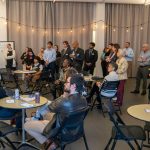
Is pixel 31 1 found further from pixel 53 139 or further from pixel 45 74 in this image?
pixel 53 139

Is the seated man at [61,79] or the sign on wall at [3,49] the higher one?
the sign on wall at [3,49]

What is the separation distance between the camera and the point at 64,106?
3.37m

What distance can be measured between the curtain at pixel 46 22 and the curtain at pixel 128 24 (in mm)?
766

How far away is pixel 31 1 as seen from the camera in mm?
10562

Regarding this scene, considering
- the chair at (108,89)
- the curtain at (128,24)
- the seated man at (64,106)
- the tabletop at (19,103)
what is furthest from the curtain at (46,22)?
the seated man at (64,106)

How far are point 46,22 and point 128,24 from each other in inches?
128

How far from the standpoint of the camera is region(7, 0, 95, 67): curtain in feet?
34.7

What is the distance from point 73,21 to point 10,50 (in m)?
2.66

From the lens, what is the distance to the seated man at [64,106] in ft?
11.0

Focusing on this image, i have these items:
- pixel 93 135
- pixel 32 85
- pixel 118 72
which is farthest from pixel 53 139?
pixel 32 85

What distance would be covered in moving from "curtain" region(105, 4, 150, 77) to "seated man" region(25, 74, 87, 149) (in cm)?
785

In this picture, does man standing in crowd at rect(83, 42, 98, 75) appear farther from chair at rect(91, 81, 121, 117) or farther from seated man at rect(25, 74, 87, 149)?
seated man at rect(25, 74, 87, 149)

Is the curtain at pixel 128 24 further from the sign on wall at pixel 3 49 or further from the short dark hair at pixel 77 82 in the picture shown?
the short dark hair at pixel 77 82

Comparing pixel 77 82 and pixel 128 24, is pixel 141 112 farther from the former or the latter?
pixel 128 24
